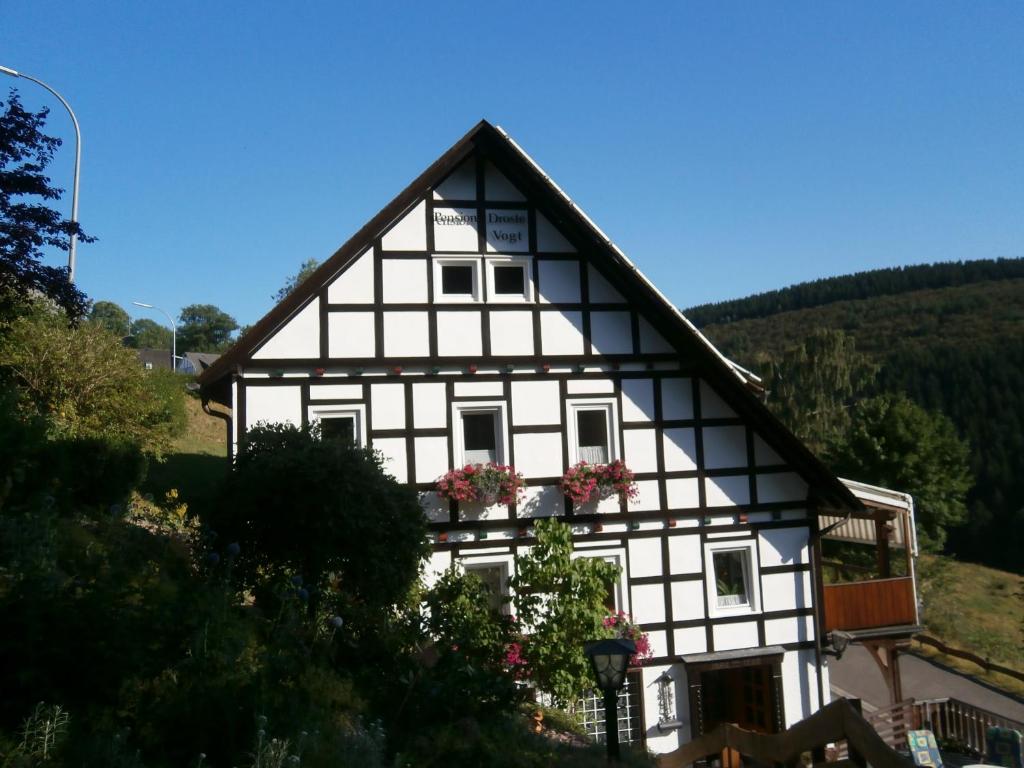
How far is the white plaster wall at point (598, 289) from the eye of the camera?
1404 centimetres

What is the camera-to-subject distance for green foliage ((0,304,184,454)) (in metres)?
15.8

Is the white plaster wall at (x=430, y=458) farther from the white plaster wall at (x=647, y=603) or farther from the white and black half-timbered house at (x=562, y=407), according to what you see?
the white plaster wall at (x=647, y=603)

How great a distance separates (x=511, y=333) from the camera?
44.8ft

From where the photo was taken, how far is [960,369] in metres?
75.9

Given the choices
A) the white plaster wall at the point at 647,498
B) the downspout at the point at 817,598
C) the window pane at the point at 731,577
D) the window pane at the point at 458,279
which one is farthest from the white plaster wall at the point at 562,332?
the downspout at the point at 817,598

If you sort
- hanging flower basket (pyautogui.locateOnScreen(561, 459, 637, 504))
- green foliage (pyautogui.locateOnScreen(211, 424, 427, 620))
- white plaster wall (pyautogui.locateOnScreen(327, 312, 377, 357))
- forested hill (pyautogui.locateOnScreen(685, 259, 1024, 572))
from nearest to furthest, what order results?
green foliage (pyautogui.locateOnScreen(211, 424, 427, 620)) < white plaster wall (pyautogui.locateOnScreen(327, 312, 377, 357)) < hanging flower basket (pyautogui.locateOnScreen(561, 459, 637, 504)) < forested hill (pyautogui.locateOnScreen(685, 259, 1024, 572))

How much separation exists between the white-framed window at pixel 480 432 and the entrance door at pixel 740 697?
4.95 meters

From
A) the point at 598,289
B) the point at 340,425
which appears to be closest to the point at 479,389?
the point at 340,425

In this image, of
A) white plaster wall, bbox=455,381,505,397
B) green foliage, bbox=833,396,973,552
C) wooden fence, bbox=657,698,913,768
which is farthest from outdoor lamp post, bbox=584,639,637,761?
green foliage, bbox=833,396,973,552

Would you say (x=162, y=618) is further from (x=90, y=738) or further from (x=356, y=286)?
(x=356, y=286)

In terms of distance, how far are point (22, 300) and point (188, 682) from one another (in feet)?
26.6

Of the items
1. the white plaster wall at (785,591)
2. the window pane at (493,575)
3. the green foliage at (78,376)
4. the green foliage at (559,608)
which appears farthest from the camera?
the green foliage at (78,376)

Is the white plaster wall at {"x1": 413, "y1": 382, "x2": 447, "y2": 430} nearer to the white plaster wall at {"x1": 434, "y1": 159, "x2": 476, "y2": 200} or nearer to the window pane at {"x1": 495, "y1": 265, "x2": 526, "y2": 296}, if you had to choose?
the window pane at {"x1": 495, "y1": 265, "x2": 526, "y2": 296}

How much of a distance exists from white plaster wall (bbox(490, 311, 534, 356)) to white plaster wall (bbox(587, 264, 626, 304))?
108cm
